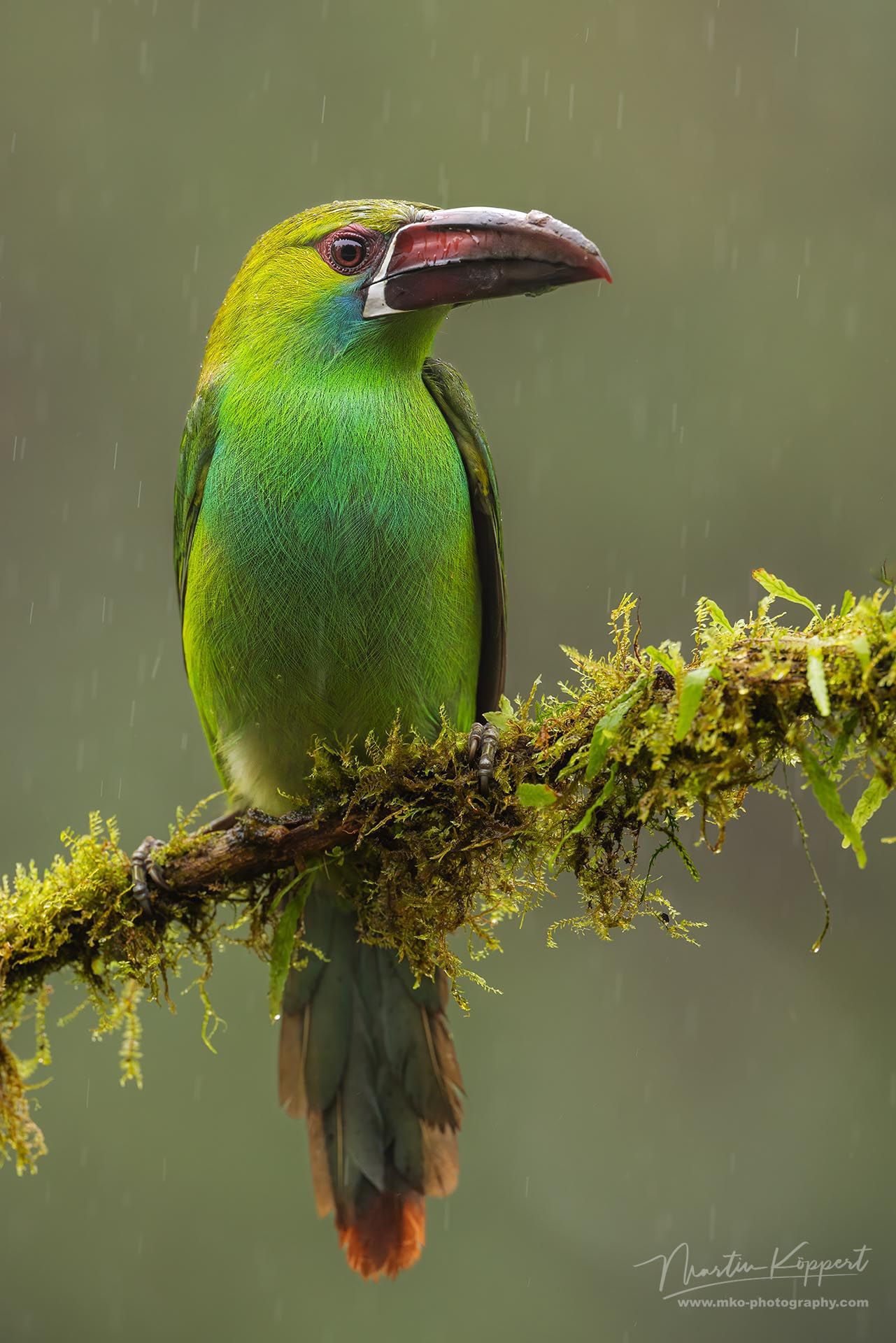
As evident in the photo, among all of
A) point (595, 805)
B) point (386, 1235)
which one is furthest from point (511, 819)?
point (386, 1235)

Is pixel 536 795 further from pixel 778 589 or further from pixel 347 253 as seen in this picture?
pixel 347 253

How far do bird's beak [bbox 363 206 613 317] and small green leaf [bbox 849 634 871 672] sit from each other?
4.49 feet

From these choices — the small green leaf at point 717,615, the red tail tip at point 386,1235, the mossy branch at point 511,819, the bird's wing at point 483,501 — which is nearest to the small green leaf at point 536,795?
the mossy branch at point 511,819

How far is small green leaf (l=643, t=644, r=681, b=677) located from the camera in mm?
2256

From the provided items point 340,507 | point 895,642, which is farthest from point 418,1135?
point 895,642

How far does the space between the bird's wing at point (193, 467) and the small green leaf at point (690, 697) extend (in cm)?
169

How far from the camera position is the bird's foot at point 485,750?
2.63 metres

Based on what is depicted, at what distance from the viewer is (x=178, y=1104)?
6.77 metres

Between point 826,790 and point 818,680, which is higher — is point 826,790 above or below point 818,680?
below

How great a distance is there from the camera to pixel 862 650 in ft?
6.87

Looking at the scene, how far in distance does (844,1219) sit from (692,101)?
762 cm

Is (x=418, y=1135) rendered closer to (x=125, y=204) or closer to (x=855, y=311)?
(x=855, y=311)

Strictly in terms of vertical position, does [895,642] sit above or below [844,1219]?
above

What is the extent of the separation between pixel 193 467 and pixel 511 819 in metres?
1.44
